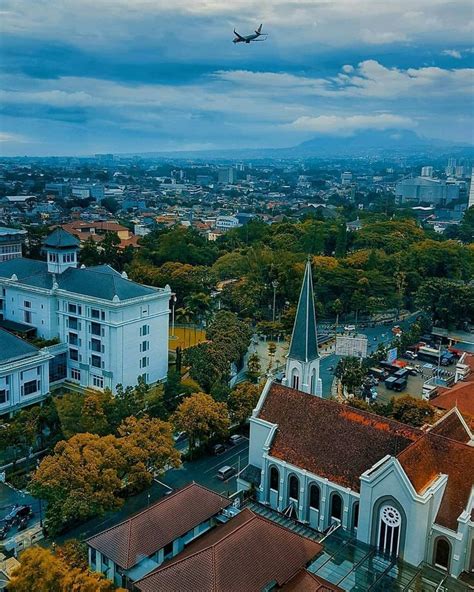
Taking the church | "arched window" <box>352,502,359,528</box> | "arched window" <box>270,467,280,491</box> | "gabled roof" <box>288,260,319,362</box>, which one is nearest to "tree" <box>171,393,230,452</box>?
the church

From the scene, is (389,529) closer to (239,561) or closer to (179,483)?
(239,561)

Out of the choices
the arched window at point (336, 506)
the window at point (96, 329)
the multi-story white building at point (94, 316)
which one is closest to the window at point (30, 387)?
the multi-story white building at point (94, 316)

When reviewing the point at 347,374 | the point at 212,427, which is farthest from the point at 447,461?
the point at 347,374

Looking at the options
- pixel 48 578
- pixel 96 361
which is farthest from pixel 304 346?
pixel 96 361

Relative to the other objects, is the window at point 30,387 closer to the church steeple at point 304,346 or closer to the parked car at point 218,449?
the parked car at point 218,449

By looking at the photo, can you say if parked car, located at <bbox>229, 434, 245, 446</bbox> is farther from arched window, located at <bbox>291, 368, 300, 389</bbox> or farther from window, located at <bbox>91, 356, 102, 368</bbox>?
window, located at <bbox>91, 356, 102, 368</bbox>

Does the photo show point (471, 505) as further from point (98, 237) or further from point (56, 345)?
point (98, 237)
